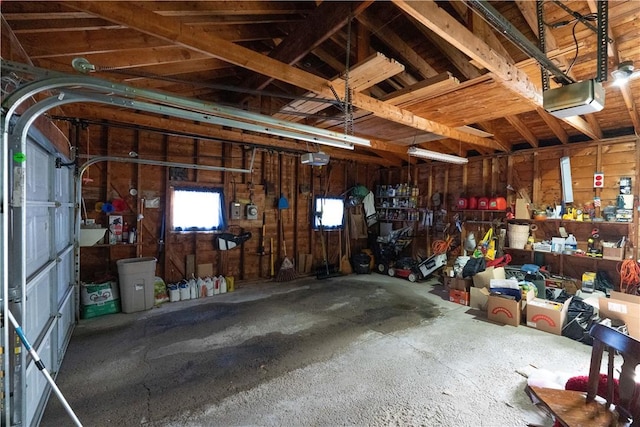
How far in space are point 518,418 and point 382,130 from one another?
165 inches

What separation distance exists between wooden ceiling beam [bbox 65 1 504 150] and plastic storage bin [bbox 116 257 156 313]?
3.41 metres

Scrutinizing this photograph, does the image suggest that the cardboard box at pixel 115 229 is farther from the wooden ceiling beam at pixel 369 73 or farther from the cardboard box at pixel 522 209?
the cardboard box at pixel 522 209

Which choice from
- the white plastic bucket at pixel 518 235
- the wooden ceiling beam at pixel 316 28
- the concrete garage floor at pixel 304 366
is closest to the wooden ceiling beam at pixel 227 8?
the wooden ceiling beam at pixel 316 28

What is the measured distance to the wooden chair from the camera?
1.57m

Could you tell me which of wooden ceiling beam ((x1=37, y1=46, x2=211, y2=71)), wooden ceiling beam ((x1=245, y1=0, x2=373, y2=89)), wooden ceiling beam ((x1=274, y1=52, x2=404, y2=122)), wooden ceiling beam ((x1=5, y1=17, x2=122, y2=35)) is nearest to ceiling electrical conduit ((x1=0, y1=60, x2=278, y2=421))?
wooden ceiling beam ((x1=5, y1=17, x2=122, y2=35))

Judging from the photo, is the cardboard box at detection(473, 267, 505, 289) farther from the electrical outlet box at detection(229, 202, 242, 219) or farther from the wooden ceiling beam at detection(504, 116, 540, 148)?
the electrical outlet box at detection(229, 202, 242, 219)

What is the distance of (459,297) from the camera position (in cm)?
500

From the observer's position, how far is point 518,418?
2209mm

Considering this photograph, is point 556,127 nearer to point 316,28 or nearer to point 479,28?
point 479,28

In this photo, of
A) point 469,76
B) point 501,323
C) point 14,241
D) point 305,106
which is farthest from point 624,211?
point 14,241

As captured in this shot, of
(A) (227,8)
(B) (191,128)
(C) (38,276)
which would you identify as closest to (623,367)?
(A) (227,8)

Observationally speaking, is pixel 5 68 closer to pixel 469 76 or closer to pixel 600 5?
pixel 600 5

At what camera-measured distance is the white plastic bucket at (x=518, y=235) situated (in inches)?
216

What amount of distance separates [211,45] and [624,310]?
Answer: 213 inches
